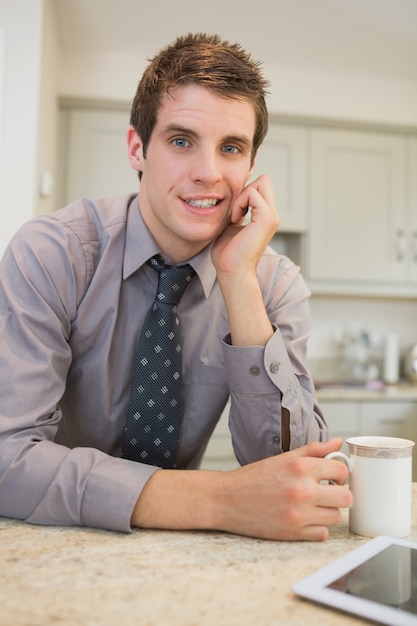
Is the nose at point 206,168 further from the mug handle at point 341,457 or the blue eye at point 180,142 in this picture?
the mug handle at point 341,457

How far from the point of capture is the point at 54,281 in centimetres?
108

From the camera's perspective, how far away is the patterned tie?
1097 mm

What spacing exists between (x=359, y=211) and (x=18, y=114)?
1.90 m

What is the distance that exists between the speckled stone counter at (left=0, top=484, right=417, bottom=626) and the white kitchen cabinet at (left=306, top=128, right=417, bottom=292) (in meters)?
2.65

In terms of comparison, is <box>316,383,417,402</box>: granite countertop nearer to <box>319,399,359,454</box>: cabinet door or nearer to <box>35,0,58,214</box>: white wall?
<box>319,399,359,454</box>: cabinet door

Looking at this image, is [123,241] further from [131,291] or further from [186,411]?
[186,411]

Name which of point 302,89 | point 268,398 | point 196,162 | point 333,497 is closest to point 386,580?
point 333,497

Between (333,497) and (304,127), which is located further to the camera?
(304,127)

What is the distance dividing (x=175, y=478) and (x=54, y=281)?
447 mm

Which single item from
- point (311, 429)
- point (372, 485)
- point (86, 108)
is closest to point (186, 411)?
point (311, 429)

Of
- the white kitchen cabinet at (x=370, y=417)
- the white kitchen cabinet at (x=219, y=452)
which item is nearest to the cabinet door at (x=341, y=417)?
the white kitchen cabinet at (x=370, y=417)

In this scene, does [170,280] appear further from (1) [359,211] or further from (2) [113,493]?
(1) [359,211]

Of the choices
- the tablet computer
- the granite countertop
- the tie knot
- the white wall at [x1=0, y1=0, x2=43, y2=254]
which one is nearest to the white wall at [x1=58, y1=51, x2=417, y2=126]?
the white wall at [x1=0, y1=0, x2=43, y2=254]

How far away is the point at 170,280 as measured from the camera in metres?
1.18
